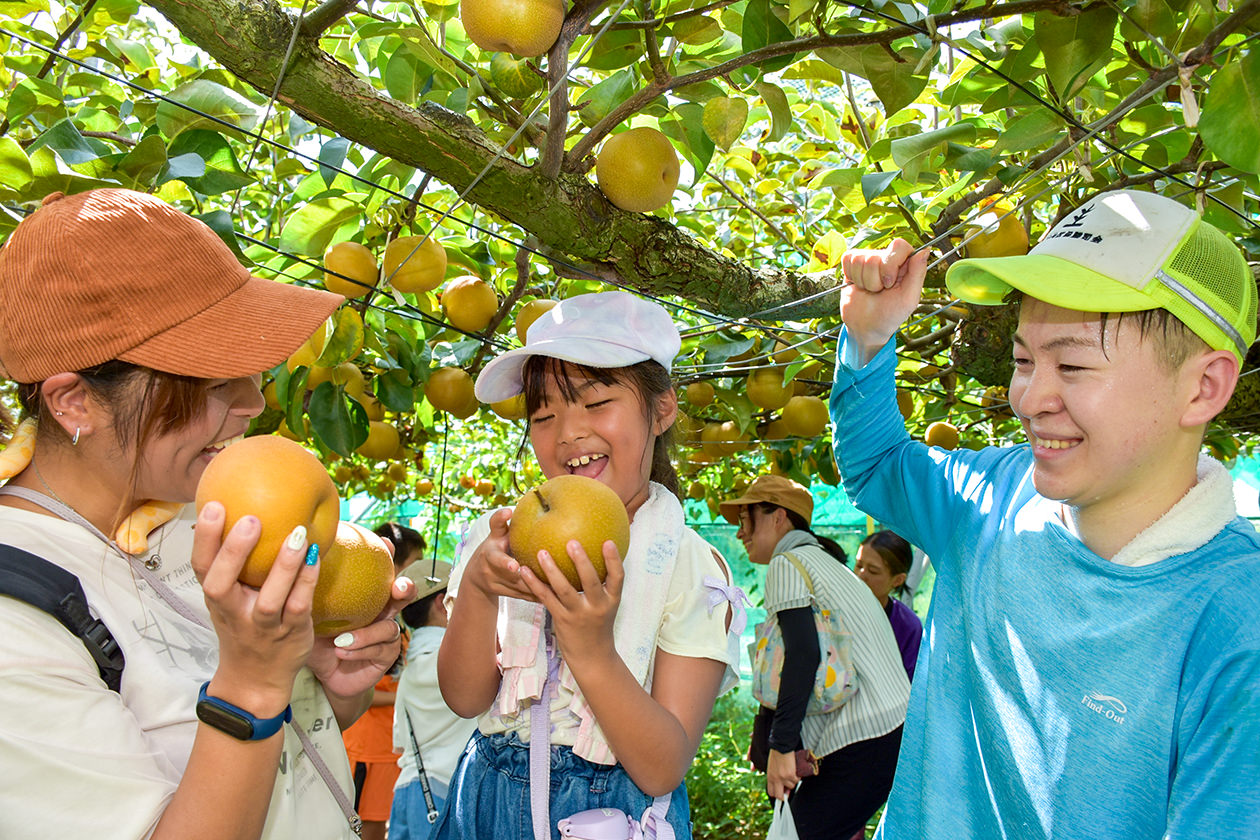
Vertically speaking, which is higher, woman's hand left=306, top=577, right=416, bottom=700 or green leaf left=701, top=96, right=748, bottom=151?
green leaf left=701, top=96, right=748, bottom=151

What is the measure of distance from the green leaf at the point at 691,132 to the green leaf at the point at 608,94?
0.11 m

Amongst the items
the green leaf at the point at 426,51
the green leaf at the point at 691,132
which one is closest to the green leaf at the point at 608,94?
the green leaf at the point at 691,132

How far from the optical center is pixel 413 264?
77.5 inches

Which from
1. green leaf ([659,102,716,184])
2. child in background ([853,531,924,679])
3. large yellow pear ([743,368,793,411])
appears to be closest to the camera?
green leaf ([659,102,716,184])

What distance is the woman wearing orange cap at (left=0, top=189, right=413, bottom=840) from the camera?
86 cm

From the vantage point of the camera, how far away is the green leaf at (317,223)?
1.92m

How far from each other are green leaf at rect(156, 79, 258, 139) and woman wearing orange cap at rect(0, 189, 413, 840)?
21.8 inches

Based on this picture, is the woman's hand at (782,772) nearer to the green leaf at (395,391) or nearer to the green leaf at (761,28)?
the green leaf at (395,391)

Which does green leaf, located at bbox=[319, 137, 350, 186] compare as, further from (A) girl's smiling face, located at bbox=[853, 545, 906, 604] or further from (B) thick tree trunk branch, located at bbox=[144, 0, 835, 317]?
(A) girl's smiling face, located at bbox=[853, 545, 906, 604]

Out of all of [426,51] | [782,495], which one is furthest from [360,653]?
[782,495]

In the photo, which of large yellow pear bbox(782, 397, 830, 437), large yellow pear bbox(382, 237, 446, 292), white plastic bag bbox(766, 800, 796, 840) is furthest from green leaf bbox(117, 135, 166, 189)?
white plastic bag bbox(766, 800, 796, 840)

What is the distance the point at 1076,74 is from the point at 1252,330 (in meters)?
0.50

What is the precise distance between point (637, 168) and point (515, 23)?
44 cm

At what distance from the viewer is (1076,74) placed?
4.60 ft
